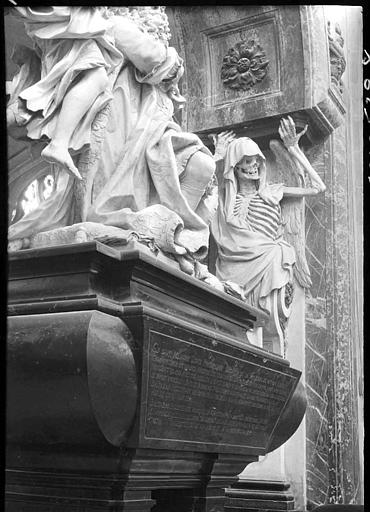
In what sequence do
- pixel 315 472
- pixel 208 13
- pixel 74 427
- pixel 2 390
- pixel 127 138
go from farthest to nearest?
pixel 208 13, pixel 315 472, pixel 127 138, pixel 74 427, pixel 2 390

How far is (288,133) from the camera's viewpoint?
6758mm

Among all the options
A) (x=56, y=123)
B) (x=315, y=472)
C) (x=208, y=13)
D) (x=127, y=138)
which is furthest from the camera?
(x=208, y=13)

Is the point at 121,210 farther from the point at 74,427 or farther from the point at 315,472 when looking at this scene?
the point at 315,472

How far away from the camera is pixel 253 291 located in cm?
642

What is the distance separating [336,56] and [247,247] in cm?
192

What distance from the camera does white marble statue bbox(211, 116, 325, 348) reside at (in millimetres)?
6379

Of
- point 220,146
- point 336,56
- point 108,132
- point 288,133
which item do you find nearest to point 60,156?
point 108,132

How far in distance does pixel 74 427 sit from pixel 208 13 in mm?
5072

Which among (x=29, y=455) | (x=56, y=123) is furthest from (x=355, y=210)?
(x=29, y=455)

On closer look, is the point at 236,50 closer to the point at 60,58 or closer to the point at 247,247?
the point at 247,247

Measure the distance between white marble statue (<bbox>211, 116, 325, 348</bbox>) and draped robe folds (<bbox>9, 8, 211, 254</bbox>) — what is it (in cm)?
239

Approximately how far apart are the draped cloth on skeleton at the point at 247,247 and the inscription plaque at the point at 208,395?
2.22 metres

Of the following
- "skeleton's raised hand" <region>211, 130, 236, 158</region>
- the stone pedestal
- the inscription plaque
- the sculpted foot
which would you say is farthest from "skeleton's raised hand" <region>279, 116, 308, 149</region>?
the sculpted foot

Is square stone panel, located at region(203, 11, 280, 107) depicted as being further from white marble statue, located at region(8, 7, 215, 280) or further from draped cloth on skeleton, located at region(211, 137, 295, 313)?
white marble statue, located at region(8, 7, 215, 280)
